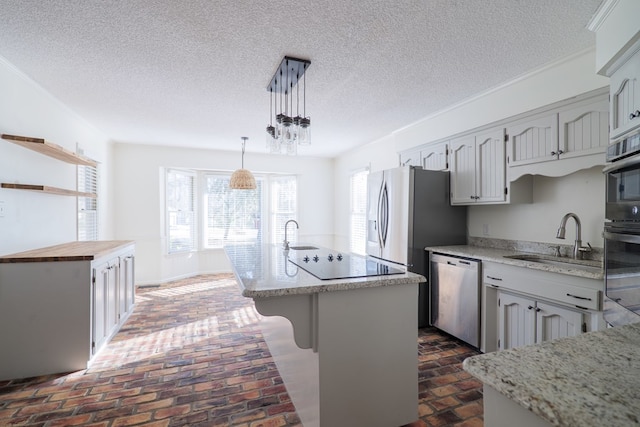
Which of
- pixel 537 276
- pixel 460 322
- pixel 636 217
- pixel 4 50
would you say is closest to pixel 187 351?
pixel 460 322

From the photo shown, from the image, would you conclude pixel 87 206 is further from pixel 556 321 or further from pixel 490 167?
pixel 556 321

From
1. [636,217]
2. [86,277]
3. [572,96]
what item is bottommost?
[86,277]

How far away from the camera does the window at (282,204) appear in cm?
646

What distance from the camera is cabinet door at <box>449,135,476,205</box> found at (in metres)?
3.14

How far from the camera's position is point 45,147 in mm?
2684

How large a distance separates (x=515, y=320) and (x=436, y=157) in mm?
1905

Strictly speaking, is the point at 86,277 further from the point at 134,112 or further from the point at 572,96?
the point at 572,96

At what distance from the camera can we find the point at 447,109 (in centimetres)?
353

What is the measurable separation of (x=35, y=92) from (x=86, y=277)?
75.5 inches

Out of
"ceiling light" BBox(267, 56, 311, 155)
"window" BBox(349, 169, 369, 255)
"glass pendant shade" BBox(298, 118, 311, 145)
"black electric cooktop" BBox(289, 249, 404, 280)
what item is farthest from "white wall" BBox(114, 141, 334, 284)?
"black electric cooktop" BBox(289, 249, 404, 280)

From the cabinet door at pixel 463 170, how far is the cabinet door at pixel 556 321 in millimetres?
1221

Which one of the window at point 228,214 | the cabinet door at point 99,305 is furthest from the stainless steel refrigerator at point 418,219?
the window at point 228,214

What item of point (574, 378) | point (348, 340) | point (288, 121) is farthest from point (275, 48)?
point (574, 378)

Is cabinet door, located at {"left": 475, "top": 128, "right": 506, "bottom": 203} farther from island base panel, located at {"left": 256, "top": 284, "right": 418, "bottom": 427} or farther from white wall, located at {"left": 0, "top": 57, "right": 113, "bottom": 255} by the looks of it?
white wall, located at {"left": 0, "top": 57, "right": 113, "bottom": 255}
